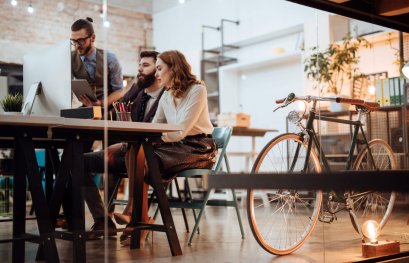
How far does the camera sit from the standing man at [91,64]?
2.06 m

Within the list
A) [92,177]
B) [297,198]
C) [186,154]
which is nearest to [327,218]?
[297,198]

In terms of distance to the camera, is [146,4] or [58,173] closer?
[146,4]

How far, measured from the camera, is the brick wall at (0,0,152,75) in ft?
6.51

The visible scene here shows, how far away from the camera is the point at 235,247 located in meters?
2.59

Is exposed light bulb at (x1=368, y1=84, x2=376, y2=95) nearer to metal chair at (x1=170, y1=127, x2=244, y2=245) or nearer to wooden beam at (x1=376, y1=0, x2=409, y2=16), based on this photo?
wooden beam at (x1=376, y1=0, x2=409, y2=16)

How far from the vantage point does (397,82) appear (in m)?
2.99

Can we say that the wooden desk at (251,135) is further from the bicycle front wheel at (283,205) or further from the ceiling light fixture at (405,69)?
the ceiling light fixture at (405,69)

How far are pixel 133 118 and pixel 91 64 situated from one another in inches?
30.0

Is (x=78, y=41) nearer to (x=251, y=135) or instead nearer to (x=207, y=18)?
(x=207, y=18)

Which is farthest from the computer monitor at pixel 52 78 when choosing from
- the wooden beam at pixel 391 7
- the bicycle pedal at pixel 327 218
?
the wooden beam at pixel 391 7

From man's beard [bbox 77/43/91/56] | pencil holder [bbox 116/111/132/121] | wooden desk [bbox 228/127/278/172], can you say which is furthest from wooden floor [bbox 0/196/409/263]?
man's beard [bbox 77/43/91/56]

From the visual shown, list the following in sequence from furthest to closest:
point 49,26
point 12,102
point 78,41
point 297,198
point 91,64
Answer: point 297,198 < point 12,102 < point 91,64 < point 78,41 < point 49,26

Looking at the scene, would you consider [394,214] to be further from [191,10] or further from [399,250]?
[191,10]

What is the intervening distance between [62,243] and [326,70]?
1481 millimetres
